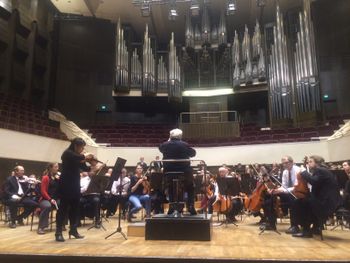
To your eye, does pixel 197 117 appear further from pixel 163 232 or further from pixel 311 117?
pixel 163 232

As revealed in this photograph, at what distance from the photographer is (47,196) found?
586 centimetres

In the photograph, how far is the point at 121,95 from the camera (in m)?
15.8

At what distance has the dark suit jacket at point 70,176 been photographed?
463 cm

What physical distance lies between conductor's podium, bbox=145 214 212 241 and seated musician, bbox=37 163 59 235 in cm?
191

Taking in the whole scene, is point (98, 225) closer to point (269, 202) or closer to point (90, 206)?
point (90, 206)

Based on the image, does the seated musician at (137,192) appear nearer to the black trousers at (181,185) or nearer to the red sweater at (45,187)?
the red sweater at (45,187)

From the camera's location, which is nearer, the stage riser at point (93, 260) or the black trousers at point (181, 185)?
the stage riser at point (93, 260)

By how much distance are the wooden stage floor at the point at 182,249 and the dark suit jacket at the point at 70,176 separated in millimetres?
659

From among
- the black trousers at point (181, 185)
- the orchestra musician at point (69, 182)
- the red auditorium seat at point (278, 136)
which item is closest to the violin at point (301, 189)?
the black trousers at point (181, 185)

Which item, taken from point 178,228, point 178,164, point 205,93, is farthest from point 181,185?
point 205,93

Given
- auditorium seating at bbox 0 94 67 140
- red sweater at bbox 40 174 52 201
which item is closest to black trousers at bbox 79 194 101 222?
red sweater at bbox 40 174 52 201

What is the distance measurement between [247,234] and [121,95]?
1160cm

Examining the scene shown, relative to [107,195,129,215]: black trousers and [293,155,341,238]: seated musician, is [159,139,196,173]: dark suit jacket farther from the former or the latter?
[107,195,129,215]: black trousers

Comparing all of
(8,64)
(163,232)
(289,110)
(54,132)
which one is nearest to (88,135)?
(54,132)
